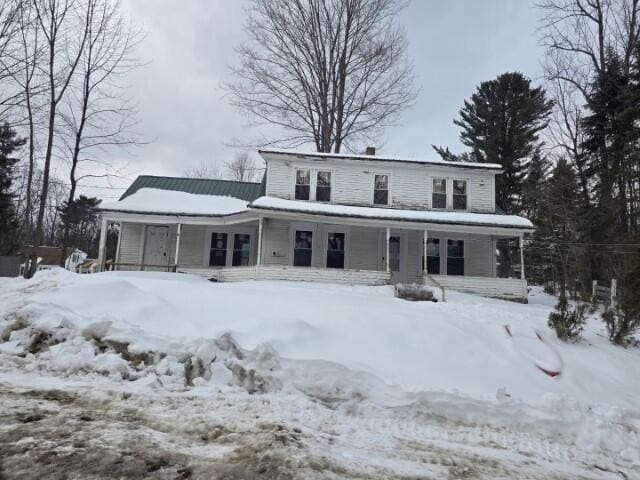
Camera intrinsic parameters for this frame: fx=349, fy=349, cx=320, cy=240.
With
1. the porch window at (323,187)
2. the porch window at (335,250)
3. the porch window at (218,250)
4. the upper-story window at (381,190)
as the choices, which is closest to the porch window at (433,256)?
the upper-story window at (381,190)

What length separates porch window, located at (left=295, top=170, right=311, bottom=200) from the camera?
15.8m

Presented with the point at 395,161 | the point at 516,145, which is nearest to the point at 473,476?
the point at 395,161

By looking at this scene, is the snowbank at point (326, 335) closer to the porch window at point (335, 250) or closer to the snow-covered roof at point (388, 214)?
the snow-covered roof at point (388, 214)

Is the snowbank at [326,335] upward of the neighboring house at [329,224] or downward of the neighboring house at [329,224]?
downward

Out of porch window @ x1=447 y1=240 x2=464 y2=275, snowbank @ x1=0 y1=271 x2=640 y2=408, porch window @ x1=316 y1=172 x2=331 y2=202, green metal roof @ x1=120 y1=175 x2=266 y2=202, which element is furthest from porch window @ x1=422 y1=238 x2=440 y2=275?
green metal roof @ x1=120 y1=175 x2=266 y2=202

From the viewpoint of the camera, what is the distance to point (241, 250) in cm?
1631

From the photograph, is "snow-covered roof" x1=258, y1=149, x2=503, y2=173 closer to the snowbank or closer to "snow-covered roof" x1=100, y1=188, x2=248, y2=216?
"snow-covered roof" x1=100, y1=188, x2=248, y2=216

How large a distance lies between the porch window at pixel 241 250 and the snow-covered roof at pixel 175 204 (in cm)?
140

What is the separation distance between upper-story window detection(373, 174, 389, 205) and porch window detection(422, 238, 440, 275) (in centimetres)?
276

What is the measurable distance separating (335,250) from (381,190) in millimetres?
3506

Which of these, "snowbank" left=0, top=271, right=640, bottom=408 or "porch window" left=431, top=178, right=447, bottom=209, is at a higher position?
"porch window" left=431, top=178, right=447, bottom=209

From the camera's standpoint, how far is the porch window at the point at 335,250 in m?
15.5

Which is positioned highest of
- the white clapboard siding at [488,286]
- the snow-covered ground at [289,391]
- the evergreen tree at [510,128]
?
the evergreen tree at [510,128]

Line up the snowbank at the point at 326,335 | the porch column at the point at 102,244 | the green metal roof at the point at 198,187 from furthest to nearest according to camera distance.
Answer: the green metal roof at the point at 198,187
the porch column at the point at 102,244
the snowbank at the point at 326,335
